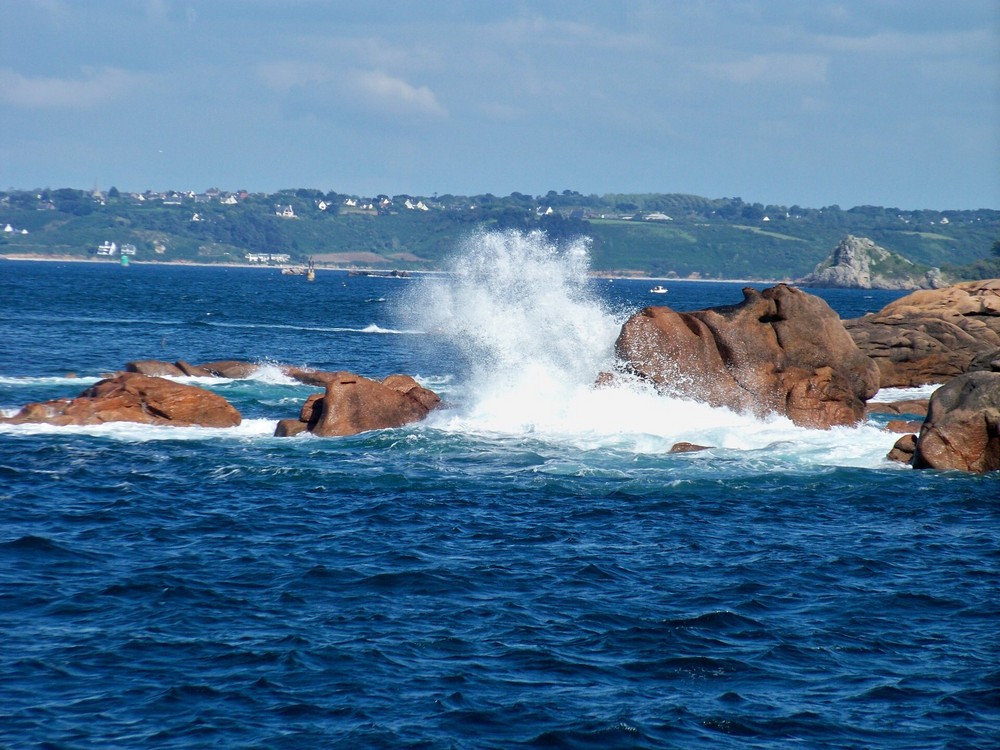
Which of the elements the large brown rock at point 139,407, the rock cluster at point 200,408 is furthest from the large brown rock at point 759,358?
the large brown rock at point 139,407

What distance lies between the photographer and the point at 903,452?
2967cm

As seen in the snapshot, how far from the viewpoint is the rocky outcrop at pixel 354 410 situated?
3222 cm

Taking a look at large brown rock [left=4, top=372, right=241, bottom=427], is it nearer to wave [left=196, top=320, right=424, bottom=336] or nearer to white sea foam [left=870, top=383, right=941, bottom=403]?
white sea foam [left=870, top=383, right=941, bottom=403]

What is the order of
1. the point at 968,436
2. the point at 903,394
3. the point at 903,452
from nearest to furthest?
the point at 968,436 < the point at 903,452 < the point at 903,394

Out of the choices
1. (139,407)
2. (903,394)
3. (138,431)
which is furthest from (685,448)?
(903,394)

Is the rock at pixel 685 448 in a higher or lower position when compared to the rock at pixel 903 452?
lower

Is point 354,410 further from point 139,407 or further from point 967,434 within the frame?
point 967,434

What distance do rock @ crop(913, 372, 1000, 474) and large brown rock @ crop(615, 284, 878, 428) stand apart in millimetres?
5912

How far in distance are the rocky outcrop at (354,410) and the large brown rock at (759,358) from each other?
6580 mm

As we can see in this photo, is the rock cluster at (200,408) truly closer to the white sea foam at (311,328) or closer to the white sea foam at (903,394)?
the white sea foam at (903,394)

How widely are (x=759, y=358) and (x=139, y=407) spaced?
684 inches

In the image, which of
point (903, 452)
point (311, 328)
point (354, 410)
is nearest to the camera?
point (903, 452)

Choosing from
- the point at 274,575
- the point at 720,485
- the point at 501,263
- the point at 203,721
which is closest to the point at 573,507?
the point at 720,485

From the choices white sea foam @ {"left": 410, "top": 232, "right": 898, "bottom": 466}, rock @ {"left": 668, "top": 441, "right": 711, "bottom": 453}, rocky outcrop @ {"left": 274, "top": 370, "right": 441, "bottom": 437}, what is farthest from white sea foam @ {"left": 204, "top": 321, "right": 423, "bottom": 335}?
rock @ {"left": 668, "top": 441, "right": 711, "bottom": 453}
